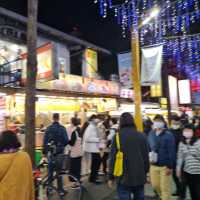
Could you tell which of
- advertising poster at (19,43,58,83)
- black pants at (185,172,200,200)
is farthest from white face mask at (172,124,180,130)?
advertising poster at (19,43,58,83)

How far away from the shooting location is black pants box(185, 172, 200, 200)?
6.77 metres

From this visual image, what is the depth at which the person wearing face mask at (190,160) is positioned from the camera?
675 centimetres

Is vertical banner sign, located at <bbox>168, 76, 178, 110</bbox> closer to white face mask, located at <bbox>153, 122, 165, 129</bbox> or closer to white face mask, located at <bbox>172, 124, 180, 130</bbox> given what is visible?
white face mask, located at <bbox>172, 124, 180, 130</bbox>

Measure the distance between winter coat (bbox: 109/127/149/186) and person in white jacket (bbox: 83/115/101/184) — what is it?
4.73 m

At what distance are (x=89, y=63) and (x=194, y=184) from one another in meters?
15.3

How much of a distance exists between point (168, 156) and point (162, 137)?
16.3 inches

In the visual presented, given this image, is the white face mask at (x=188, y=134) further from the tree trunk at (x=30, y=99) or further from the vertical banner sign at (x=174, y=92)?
the vertical banner sign at (x=174, y=92)

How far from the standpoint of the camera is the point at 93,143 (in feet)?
35.9

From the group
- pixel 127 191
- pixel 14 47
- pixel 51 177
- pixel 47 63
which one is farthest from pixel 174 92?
pixel 127 191

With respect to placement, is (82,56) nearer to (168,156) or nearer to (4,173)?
(168,156)

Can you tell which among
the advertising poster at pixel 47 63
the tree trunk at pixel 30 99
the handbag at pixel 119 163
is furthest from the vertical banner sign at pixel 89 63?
the handbag at pixel 119 163

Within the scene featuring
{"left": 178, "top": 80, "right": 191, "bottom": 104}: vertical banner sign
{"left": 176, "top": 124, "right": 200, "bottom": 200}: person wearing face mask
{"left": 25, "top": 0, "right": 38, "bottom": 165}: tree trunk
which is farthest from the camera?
{"left": 178, "top": 80, "right": 191, "bottom": 104}: vertical banner sign

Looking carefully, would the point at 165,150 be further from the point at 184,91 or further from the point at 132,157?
the point at 184,91

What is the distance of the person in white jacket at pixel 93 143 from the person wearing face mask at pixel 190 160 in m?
4.22
